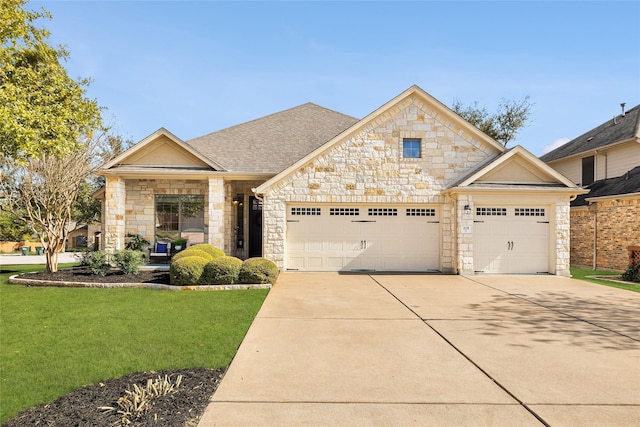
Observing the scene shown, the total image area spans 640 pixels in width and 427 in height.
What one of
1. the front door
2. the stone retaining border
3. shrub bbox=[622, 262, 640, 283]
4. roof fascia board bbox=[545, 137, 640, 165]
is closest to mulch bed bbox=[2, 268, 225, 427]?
the stone retaining border

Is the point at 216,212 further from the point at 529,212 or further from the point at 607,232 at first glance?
the point at 607,232

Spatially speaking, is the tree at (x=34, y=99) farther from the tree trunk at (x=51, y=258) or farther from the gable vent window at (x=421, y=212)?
the gable vent window at (x=421, y=212)

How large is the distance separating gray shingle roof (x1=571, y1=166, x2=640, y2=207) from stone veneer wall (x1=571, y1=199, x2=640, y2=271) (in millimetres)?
Answer: 405

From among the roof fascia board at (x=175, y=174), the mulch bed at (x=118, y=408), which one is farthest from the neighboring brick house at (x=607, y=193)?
the mulch bed at (x=118, y=408)

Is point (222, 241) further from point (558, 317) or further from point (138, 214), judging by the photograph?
point (558, 317)

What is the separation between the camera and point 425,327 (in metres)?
6.53

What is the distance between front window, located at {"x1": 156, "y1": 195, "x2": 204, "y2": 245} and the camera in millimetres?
15570

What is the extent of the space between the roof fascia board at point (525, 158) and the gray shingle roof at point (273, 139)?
7114 mm

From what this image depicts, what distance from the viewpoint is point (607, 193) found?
16.5 meters

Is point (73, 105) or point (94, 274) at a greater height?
point (73, 105)

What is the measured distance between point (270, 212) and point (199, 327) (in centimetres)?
755

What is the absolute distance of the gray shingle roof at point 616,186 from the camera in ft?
50.4

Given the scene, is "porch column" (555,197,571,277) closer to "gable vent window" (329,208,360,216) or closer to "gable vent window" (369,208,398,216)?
"gable vent window" (369,208,398,216)

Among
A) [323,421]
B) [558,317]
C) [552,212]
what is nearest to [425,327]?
[558,317]
